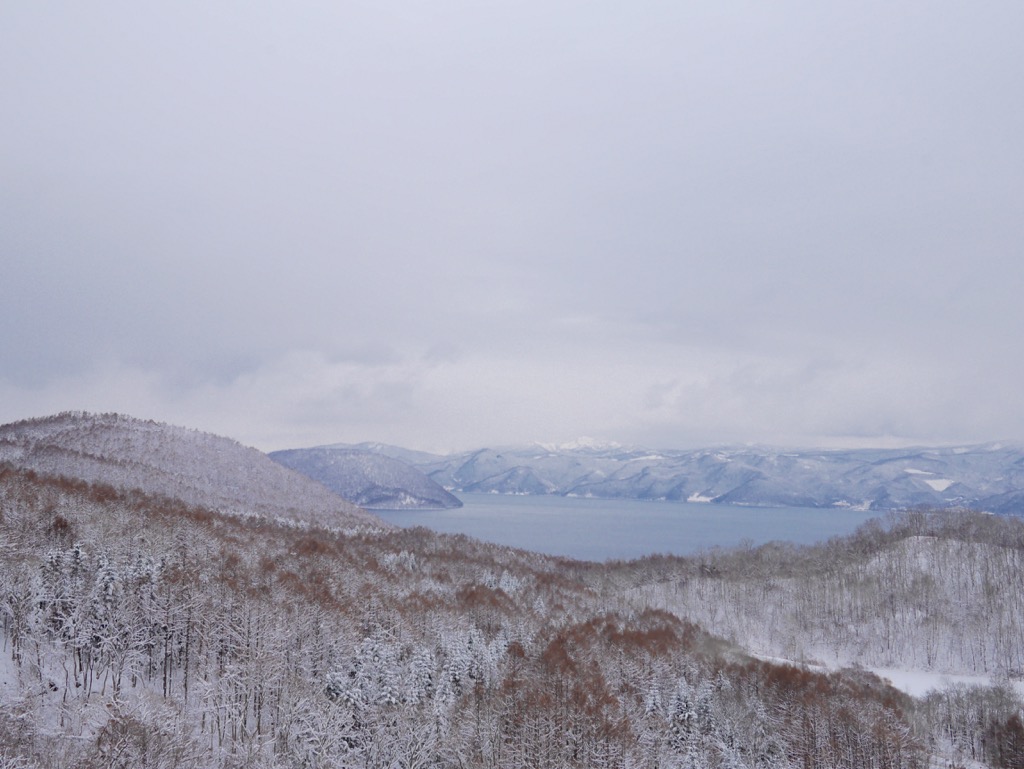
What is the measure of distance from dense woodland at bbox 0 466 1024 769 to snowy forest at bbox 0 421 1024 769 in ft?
0.70

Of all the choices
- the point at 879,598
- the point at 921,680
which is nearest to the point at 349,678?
the point at 921,680

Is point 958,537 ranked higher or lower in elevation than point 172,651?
lower

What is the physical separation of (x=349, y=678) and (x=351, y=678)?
17cm

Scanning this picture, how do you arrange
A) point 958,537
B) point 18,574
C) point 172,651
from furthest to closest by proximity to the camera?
point 958,537 < point 172,651 < point 18,574

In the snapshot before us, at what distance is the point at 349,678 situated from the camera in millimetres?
44125

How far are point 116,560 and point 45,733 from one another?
26.9m

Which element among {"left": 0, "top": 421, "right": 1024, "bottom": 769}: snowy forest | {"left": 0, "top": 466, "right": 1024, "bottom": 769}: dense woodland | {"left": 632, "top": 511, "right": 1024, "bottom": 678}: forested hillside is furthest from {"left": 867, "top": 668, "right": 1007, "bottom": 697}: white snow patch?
{"left": 0, "top": 421, "right": 1024, "bottom": 769}: snowy forest

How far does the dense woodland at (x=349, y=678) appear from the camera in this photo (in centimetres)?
3522

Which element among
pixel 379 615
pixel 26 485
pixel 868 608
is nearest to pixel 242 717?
pixel 379 615

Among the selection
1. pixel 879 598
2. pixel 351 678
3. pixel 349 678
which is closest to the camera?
pixel 349 678

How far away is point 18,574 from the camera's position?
4344 centimetres

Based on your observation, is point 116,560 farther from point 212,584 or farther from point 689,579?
point 689,579

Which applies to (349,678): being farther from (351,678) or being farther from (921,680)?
(921,680)

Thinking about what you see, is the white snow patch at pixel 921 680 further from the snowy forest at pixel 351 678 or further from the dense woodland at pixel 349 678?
the snowy forest at pixel 351 678
